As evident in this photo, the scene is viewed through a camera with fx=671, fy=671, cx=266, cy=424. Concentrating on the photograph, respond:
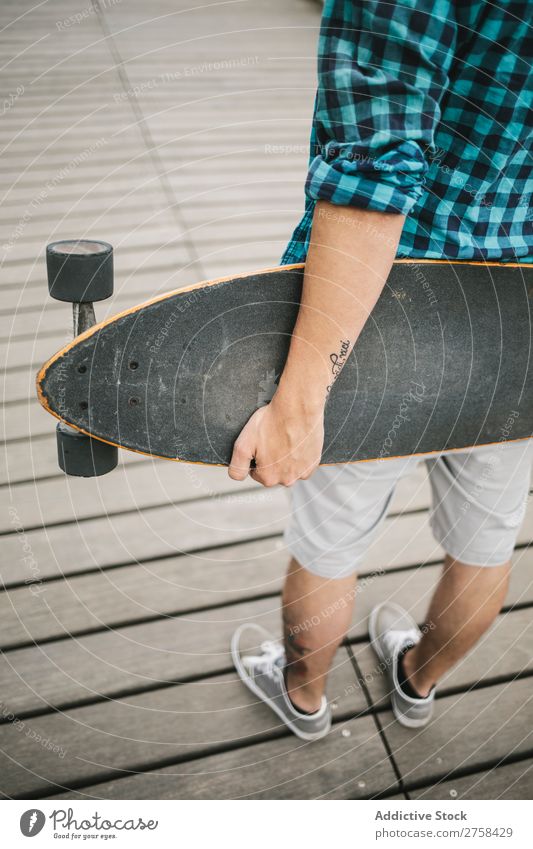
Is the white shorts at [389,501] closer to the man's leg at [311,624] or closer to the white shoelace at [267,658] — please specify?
the man's leg at [311,624]

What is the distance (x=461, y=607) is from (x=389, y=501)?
22cm

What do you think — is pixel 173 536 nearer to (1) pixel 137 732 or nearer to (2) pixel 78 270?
(1) pixel 137 732

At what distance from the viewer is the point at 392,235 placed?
627 millimetres

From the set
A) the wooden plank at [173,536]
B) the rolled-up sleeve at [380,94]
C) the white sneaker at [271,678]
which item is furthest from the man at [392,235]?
the wooden plank at [173,536]

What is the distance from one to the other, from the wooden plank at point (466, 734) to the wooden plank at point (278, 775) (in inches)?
1.6

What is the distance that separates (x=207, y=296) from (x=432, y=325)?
305 millimetres

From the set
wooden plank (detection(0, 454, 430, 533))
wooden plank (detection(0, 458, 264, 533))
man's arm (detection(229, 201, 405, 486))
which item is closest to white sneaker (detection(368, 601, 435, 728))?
wooden plank (detection(0, 454, 430, 533))

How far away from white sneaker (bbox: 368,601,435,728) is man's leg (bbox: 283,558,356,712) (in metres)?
0.15

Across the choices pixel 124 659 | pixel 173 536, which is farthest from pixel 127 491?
pixel 124 659

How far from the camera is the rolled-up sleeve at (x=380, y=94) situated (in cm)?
56
